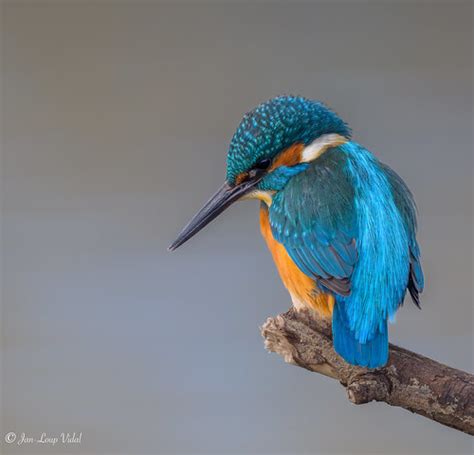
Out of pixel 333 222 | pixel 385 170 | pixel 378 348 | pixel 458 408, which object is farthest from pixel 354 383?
pixel 385 170

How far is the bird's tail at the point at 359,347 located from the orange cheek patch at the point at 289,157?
16.2 inches

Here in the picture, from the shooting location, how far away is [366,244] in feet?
5.77

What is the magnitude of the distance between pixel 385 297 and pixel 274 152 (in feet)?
1.39

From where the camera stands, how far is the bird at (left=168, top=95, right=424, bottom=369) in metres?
1.71

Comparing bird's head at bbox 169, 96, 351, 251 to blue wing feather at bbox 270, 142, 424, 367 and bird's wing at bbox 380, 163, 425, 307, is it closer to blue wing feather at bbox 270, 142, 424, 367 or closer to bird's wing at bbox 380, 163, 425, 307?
blue wing feather at bbox 270, 142, 424, 367

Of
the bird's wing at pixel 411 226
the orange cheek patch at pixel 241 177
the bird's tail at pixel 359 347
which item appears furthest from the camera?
the orange cheek patch at pixel 241 177

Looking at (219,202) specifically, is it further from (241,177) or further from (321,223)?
(321,223)

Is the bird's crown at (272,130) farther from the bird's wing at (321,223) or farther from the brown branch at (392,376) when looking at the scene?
the brown branch at (392,376)

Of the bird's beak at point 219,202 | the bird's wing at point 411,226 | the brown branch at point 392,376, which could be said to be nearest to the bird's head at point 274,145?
the bird's beak at point 219,202

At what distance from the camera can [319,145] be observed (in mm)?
1950

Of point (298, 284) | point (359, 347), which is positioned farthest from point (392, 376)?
point (298, 284)

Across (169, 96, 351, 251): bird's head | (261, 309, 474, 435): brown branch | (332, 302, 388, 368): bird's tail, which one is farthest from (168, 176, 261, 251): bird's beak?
(332, 302, 388, 368): bird's tail

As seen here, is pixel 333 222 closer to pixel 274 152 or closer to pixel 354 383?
pixel 274 152

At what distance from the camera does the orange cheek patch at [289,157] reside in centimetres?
191
